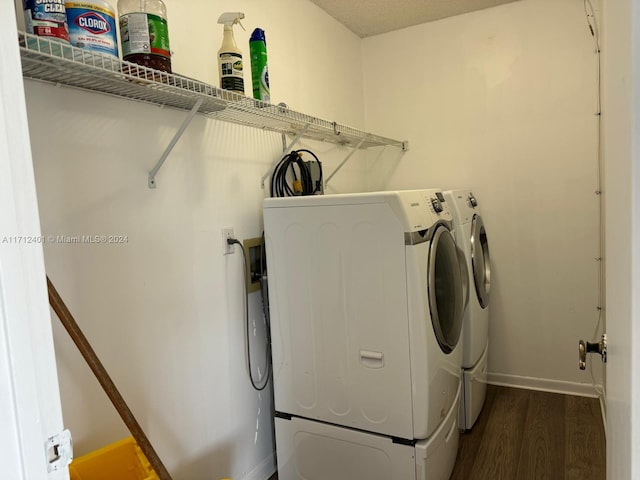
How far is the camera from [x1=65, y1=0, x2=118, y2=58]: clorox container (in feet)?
3.55

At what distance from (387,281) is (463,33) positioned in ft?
7.15

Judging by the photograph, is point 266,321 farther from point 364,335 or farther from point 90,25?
point 90,25

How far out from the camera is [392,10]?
288 centimetres

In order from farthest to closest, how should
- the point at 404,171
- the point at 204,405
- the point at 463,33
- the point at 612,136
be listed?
the point at 404,171, the point at 463,33, the point at 204,405, the point at 612,136

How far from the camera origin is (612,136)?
807 mm

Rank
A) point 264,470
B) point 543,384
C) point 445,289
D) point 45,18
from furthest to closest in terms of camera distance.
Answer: point 543,384 → point 264,470 → point 445,289 → point 45,18

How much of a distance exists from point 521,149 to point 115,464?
285 cm

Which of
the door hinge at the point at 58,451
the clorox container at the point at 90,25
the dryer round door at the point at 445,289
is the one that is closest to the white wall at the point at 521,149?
the dryer round door at the point at 445,289

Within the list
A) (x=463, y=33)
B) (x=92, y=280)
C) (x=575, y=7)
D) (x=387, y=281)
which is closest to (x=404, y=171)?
(x=463, y=33)

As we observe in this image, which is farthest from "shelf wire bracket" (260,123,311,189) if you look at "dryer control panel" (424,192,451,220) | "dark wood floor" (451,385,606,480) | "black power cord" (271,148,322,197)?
"dark wood floor" (451,385,606,480)

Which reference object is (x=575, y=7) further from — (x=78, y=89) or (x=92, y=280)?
(x=92, y=280)

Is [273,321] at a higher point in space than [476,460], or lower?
higher

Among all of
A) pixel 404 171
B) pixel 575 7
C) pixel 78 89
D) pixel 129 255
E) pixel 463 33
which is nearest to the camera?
pixel 78 89

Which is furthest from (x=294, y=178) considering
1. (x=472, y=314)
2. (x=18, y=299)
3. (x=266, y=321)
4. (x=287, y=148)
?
(x=18, y=299)
